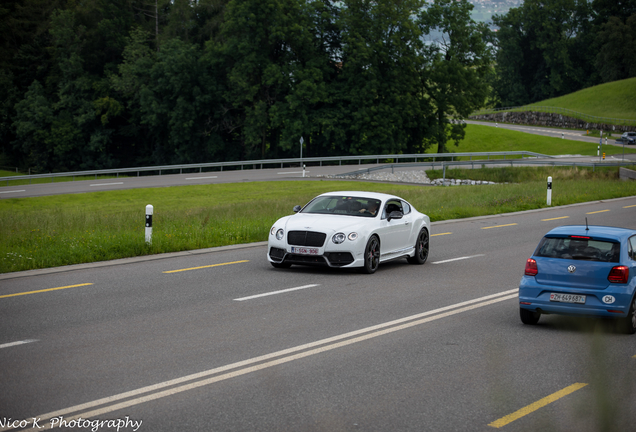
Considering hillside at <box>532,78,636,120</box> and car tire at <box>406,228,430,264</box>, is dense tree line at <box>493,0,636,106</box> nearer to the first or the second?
hillside at <box>532,78,636,120</box>

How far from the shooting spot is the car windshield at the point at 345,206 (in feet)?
45.7

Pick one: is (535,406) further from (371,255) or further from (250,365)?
(371,255)

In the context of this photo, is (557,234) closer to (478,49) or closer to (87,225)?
(87,225)

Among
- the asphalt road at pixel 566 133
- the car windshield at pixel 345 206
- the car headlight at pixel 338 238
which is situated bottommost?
the car headlight at pixel 338 238

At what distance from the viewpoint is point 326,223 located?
13.1 meters

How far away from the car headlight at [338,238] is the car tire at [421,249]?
7.70 ft

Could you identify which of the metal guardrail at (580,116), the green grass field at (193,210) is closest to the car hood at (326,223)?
the green grass field at (193,210)

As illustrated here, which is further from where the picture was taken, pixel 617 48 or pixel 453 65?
pixel 617 48

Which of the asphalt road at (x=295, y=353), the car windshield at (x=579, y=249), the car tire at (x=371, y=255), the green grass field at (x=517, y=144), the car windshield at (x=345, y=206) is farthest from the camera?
the green grass field at (x=517, y=144)

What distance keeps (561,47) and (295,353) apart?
421ft

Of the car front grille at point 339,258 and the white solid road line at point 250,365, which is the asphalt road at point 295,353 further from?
the car front grille at point 339,258

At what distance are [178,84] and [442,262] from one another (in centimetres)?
5484

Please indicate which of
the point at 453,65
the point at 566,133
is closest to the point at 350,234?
the point at 453,65

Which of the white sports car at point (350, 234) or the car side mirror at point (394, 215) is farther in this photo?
the car side mirror at point (394, 215)
